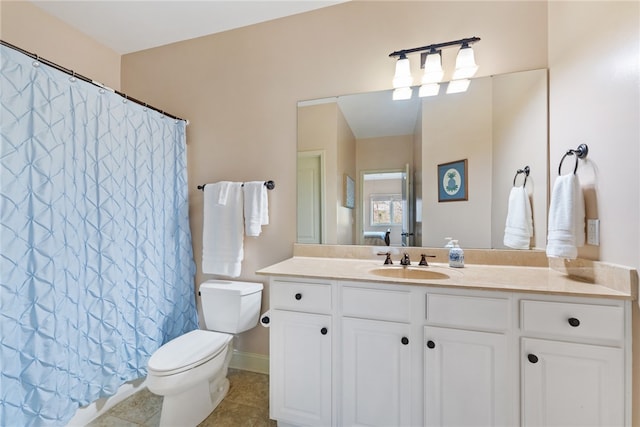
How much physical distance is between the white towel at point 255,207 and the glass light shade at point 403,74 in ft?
3.70

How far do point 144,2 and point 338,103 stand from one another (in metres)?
1.50

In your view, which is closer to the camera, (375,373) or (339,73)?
(375,373)

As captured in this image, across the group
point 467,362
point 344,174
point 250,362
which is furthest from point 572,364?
point 250,362

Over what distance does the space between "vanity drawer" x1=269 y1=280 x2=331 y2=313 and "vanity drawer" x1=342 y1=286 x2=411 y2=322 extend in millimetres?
96

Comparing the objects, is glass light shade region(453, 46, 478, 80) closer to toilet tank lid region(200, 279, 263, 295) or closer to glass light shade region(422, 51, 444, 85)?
glass light shade region(422, 51, 444, 85)

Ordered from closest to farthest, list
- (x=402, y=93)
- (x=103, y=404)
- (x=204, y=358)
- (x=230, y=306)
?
(x=204, y=358) < (x=103, y=404) < (x=402, y=93) < (x=230, y=306)

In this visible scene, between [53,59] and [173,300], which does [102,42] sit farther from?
[173,300]

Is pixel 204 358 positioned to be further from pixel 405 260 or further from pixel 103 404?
pixel 405 260

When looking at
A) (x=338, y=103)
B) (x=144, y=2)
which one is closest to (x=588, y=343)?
(x=338, y=103)

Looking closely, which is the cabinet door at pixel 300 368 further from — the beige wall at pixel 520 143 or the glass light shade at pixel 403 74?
the glass light shade at pixel 403 74

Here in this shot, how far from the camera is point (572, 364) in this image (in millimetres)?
1017

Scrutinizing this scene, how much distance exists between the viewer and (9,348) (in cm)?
117

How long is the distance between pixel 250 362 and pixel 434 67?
94.5 inches

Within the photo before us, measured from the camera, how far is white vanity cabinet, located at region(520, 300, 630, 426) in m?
0.98
